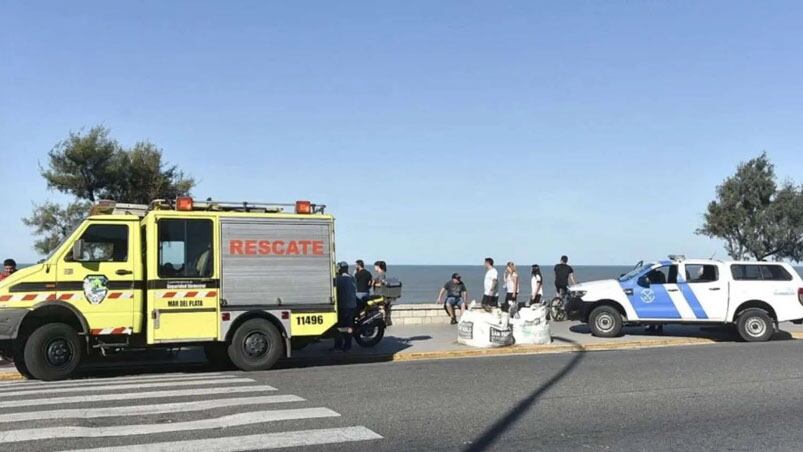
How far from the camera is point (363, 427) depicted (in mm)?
7152

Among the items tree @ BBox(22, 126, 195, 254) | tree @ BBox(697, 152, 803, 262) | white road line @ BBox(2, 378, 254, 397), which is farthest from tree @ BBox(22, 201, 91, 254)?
tree @ BBox(697, 152, 803, 262)

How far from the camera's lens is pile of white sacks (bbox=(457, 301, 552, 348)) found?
14703 mm

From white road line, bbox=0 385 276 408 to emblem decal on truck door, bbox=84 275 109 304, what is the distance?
8.49 ft

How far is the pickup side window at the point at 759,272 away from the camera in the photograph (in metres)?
16.5

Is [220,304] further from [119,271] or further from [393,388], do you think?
[393,388]

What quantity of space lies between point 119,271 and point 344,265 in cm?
440

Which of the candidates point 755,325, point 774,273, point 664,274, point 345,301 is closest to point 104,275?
point 345,301

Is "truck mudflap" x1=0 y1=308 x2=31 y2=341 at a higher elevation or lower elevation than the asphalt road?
higher

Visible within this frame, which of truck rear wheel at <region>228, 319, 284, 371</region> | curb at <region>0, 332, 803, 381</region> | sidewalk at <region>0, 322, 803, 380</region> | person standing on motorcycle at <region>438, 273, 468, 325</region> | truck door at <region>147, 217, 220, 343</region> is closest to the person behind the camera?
truck door at <region>147, 217, 220, 343</region>

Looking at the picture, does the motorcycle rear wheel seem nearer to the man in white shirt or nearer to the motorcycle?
the motorcycle

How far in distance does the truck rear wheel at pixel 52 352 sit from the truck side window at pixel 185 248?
163 centimetres

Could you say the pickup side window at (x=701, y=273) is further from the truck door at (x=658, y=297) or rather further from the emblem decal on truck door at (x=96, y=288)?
the emblem decal on truck door at (x=96, y=288)

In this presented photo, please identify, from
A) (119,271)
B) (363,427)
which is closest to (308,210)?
(119,271)

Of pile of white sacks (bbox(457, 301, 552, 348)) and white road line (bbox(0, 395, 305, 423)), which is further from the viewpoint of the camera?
pile of white sacks (bbox(457, 301, 552, 348))
